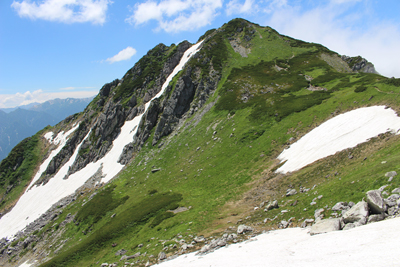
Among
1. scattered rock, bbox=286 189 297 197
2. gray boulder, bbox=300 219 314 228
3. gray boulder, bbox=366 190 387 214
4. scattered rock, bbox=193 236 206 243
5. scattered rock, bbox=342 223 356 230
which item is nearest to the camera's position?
gray boulder, bbox=366 190 387 214

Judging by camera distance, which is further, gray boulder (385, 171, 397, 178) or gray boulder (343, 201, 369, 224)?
gray boulder (385, 171, 397, 178)

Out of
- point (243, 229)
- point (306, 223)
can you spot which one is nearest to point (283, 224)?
point (306, 223)

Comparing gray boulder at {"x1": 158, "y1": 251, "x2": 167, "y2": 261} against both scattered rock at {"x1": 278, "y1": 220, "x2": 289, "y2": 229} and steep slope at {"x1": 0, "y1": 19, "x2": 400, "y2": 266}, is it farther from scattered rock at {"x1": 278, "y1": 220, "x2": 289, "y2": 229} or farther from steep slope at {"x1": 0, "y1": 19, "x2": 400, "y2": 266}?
scattered rock at {"x1": 278, "y1": 220, "x2": 289, "y2": 229}

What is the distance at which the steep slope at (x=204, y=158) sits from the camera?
21531mm

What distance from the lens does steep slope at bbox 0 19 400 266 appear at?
21531 mm

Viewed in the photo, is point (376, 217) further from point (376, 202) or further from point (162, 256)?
point (162, 256)

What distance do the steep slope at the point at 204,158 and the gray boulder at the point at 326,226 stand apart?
269 cm

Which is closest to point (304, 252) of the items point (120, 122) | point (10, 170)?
point (120, 122)

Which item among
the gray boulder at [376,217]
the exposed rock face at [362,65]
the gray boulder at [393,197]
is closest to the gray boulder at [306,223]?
the gray boulder at [376,217]

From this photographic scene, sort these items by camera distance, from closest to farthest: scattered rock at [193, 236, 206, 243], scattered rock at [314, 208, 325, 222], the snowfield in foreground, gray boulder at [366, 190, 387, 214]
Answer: the snowfield in foreground, gray boulder at [366, 190, 387, 214], scattered rock at [314, 208, 325, 222], scattered rock at [193, 236, 206, 243]

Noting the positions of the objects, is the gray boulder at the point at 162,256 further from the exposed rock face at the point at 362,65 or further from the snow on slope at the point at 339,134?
the exposed rock face at the point at 362,65

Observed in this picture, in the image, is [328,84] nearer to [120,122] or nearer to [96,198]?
[96,198]

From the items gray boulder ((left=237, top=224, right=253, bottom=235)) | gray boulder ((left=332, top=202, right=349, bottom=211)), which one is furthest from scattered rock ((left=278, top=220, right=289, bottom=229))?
gray boulder ((left=332, top=202, right=349, bottom=211))

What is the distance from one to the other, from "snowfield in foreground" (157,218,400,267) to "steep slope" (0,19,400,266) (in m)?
3.19
